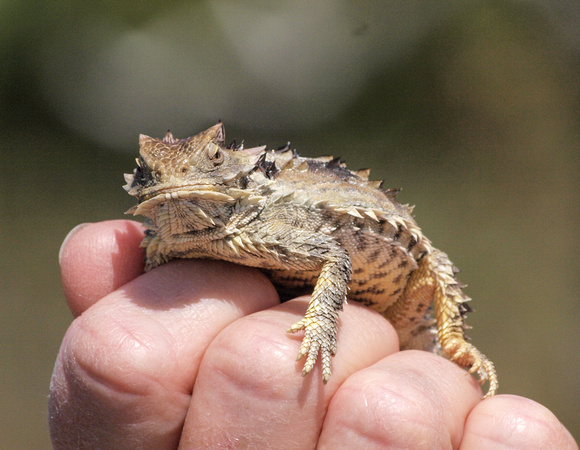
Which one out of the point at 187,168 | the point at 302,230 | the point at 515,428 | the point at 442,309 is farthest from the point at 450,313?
the point at 187,168

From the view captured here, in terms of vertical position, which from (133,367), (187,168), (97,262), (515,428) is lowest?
(133,367)

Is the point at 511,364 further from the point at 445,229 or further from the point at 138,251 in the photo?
the point at 138,251

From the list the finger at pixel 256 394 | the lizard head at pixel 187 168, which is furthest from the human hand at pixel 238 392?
the lizard head at pixel 187 168

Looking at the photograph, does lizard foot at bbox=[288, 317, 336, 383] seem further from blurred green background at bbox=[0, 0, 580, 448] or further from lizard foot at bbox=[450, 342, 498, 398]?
blurred green background at bbox=[0, 0, 580, 448]

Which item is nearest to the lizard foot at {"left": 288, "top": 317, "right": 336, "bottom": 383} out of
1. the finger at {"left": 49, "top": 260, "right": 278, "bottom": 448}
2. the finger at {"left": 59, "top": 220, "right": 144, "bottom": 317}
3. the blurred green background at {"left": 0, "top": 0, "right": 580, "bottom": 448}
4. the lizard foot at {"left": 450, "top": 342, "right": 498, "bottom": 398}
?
the finger at {"left": 49, "top": 260, "right": 278, "bottom": 448}

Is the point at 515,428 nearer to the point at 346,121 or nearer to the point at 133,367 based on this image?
the point at 133,367
